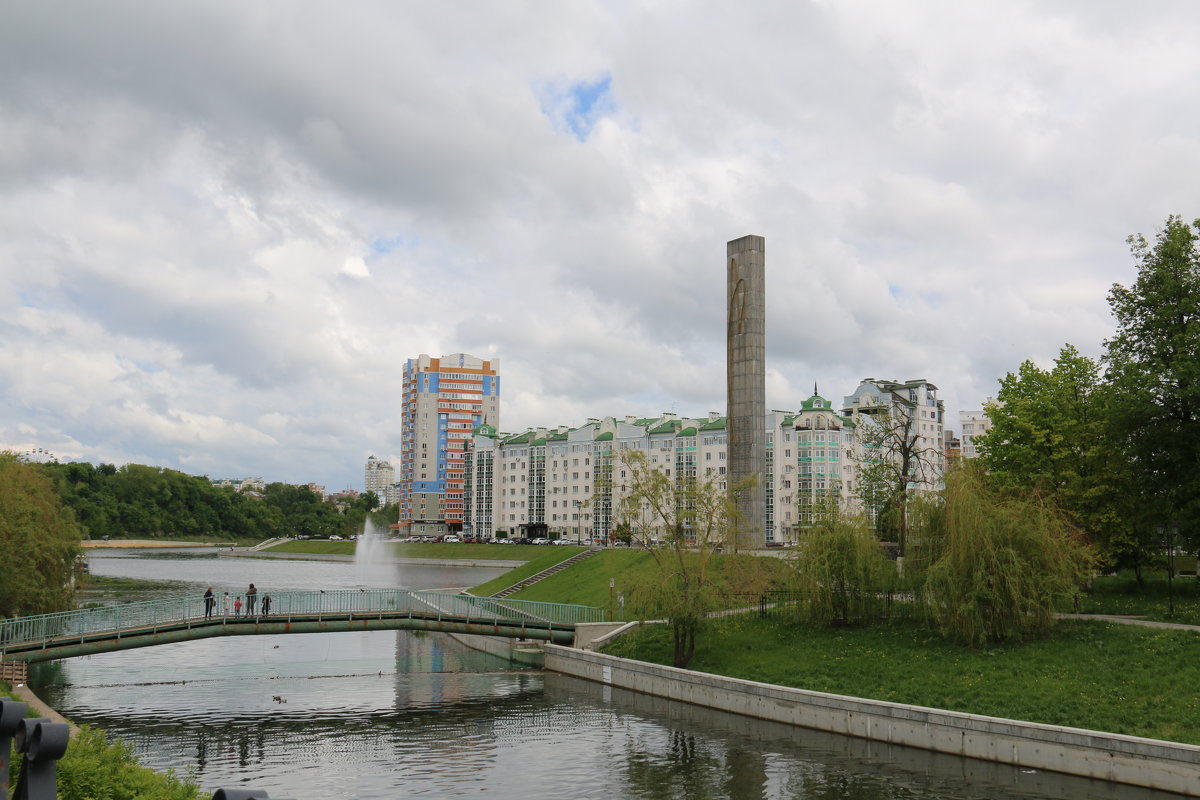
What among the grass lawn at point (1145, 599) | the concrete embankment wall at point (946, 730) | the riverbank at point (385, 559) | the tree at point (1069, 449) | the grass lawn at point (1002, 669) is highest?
the tree at point (1069, 449)

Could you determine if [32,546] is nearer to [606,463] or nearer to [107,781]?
[107,781]

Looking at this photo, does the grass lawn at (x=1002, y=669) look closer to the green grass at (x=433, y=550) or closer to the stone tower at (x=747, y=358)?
the stone tower at (x=747, y=358)

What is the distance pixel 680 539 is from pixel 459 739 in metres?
14.4

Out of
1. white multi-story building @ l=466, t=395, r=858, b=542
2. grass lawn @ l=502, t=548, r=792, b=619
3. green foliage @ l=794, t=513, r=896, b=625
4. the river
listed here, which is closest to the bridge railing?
the river

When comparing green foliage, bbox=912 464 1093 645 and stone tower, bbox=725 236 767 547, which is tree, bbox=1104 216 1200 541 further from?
stone tower, bbox=725 236 767 547

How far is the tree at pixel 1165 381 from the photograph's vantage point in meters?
40.3

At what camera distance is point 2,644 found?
121ft

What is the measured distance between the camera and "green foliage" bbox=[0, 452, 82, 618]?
42906mm

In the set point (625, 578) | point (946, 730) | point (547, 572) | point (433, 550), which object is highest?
point (625, 578)

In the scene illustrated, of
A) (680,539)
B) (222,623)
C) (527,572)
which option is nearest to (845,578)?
(680,539)

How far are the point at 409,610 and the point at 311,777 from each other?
56.1 ft

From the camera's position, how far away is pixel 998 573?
1394 inches

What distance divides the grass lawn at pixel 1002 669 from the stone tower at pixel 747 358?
631 inches

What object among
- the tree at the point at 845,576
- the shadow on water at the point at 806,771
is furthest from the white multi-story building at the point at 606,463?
the shadow on water at the point at 806,771
